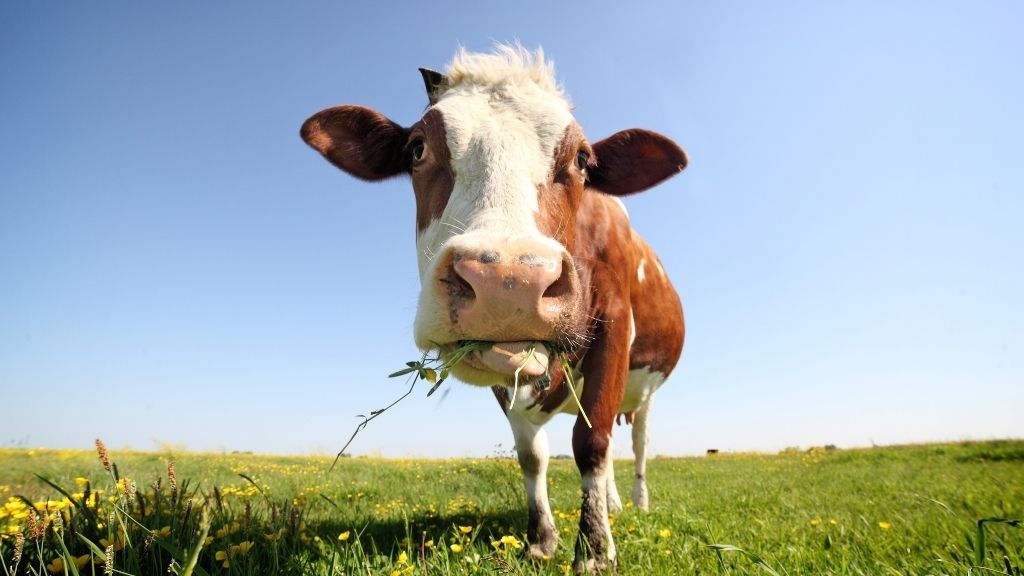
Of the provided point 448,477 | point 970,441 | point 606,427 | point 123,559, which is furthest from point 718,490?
point 970,441

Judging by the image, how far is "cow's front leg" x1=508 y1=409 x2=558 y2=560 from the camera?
3.74 metres

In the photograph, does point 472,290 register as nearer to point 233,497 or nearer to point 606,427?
point 606,427

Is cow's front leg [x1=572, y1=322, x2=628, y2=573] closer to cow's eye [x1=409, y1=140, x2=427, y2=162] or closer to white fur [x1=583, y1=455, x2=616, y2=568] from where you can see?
white fur [x1=583, y1=455, x2=616, y2=568]

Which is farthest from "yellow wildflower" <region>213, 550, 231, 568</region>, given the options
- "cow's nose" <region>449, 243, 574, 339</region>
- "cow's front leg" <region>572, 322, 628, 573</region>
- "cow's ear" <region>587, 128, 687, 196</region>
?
"cow's ear" <region>587, 128, 687, 196</region>

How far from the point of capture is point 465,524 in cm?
409

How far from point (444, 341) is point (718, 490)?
5.69 meters

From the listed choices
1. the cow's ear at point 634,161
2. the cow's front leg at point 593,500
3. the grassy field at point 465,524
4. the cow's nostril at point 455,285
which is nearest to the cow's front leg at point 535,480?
the grassy field at point 465,524

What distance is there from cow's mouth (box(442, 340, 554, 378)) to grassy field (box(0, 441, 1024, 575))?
30.5 inches

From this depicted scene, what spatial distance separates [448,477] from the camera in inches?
301

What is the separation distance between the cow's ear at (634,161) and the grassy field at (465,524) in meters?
2.56

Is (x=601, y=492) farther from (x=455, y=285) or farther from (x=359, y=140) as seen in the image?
(x=359, y=140)

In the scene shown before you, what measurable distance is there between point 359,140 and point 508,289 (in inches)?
102

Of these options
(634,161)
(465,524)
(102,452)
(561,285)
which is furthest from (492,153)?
(465,524)

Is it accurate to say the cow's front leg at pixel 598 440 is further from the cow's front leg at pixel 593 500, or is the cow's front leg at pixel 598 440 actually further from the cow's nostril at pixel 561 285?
the cow's nostril at pixel 561 285
